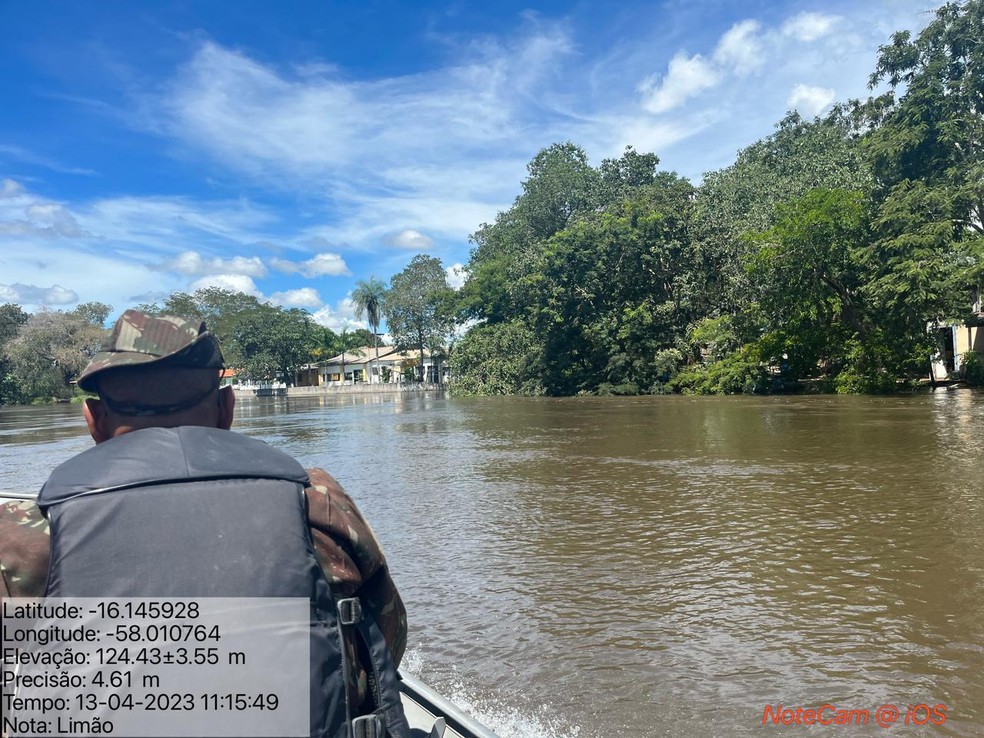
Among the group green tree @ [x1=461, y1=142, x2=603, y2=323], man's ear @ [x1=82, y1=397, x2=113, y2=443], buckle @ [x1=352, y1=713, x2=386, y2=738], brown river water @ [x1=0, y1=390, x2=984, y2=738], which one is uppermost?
green tree @ [x1=461, y1=142, x2=603, y2=323]

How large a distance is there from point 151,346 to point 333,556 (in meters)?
Result: 0.68

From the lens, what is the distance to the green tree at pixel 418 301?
210 ft

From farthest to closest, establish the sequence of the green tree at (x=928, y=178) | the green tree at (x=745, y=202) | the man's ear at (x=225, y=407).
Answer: the green tree at (x=745, y=202), the green tree at (x=928, y=178), the man's ear at (x=225, y=407)

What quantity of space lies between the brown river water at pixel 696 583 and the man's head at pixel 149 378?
2.32 meters

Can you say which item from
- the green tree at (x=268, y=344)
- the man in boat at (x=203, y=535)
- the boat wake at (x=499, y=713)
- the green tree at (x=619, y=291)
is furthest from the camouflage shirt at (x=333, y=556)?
the green tree at (x=268, y=344)

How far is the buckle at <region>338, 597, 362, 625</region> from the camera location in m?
1.50

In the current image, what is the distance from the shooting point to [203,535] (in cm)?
134

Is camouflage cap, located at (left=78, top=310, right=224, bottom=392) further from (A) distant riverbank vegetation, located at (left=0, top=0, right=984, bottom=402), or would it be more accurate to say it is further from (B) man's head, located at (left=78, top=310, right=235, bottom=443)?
(A) distant riverbank vegetation, located at (left=0, top=0, right=984, bottom=402)

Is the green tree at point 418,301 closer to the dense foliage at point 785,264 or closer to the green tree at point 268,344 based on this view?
the green tree at point 268,344

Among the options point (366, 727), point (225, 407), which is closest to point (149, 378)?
point (225, 407)

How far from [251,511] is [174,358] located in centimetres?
54

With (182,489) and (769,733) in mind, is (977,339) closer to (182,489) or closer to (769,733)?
(769,733)

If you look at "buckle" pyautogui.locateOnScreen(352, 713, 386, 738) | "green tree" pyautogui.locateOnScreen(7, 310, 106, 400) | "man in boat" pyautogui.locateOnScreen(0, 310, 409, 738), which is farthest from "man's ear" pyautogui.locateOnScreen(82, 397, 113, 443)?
"green tree" pyautogui.locateOnScreen(7, 310, 106, 400)

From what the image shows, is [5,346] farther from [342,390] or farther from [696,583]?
[696,583]
